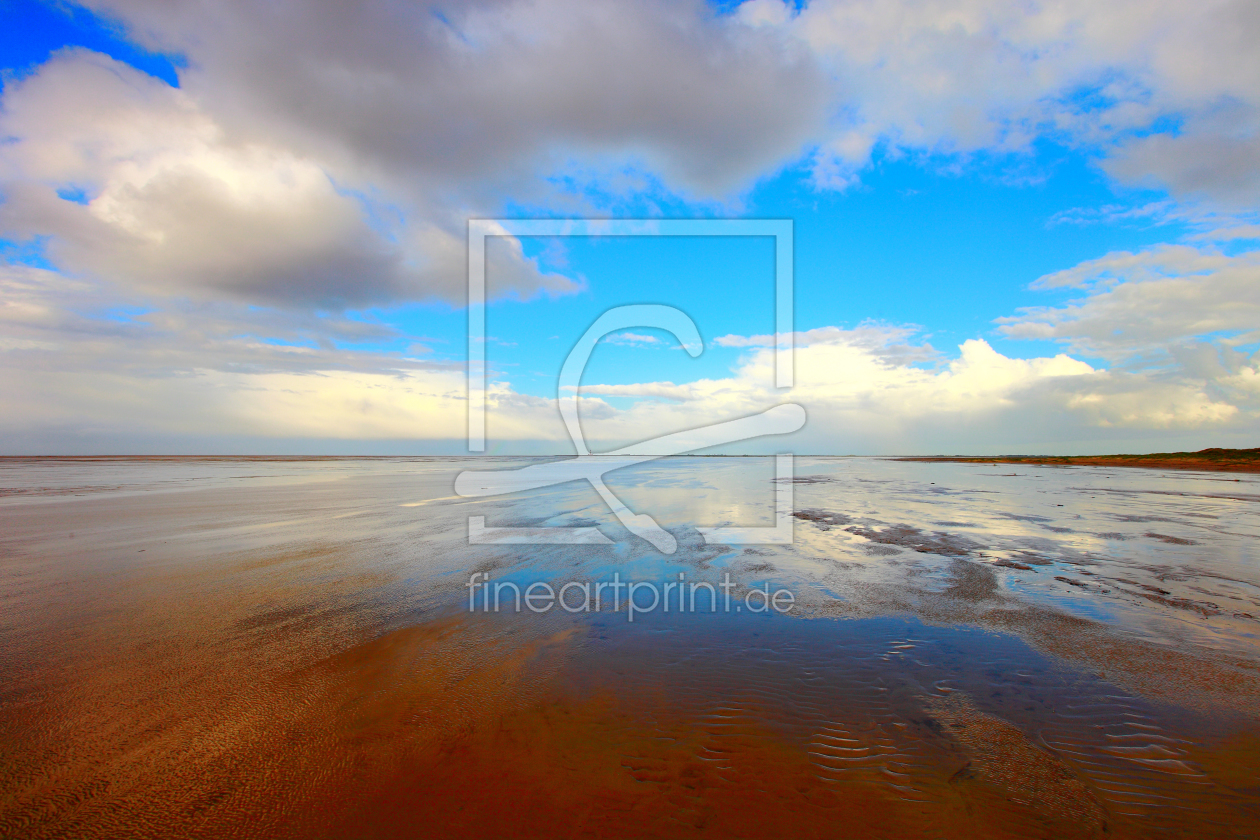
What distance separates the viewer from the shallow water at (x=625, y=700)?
3223 mm

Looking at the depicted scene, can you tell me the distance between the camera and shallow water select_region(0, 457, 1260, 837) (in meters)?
3.22

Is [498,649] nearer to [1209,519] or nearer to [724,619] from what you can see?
[724,619]

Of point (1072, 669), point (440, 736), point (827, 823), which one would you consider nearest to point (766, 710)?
point (827, 823)

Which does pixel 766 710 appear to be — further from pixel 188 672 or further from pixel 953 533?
pixel 953 533

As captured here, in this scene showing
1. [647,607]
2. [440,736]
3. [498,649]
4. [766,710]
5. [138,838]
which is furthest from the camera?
[647,607]

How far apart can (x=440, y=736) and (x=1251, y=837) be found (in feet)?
18.9

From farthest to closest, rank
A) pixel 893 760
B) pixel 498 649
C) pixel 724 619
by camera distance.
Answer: pixel 724 619 < pixel 498 649 < pixel 893 760

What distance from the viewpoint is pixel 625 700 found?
4.70 meters

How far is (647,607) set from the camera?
25.0 ft

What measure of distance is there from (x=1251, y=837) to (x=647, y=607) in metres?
5.94

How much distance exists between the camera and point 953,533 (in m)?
14.0

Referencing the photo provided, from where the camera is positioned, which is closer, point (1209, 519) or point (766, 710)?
point (766, 710)

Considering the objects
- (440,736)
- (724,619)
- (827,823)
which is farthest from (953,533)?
(440,736)

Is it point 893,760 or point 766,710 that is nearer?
point 893,760
